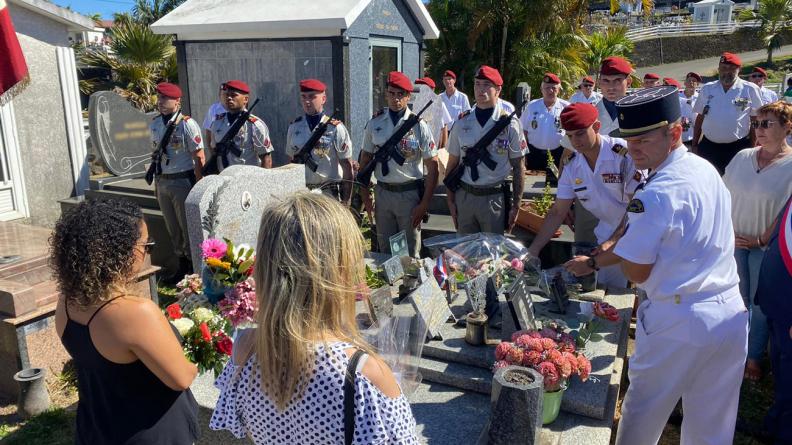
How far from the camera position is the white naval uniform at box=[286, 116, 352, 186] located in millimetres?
5980

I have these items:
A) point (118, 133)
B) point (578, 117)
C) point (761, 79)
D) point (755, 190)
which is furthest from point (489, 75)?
point (761, 79)

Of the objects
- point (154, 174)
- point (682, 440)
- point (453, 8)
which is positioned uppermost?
point (453, 8)

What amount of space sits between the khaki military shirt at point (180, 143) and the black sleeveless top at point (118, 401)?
14.6 ft

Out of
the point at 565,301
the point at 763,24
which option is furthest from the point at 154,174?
the point at 763,24

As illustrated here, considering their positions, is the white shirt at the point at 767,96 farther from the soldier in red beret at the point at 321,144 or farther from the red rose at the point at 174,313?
the red rose at the point at 174,313

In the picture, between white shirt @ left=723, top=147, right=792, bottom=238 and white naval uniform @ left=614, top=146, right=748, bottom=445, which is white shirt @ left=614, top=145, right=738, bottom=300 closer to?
white naval uniform @ left=614, top=146, right=748, bottom=445

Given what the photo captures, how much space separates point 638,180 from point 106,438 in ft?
11.6

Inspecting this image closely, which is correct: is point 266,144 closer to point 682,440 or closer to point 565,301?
point 565,301

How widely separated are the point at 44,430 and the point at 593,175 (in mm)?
4041

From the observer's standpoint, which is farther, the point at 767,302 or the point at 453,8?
the point at 453,8

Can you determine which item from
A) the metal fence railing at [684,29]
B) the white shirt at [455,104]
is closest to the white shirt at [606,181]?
the white shirt at [455,104]

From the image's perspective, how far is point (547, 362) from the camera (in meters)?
2.84

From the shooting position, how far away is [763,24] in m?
31.9

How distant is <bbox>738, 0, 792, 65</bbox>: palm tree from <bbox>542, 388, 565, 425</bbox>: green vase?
33.3m
